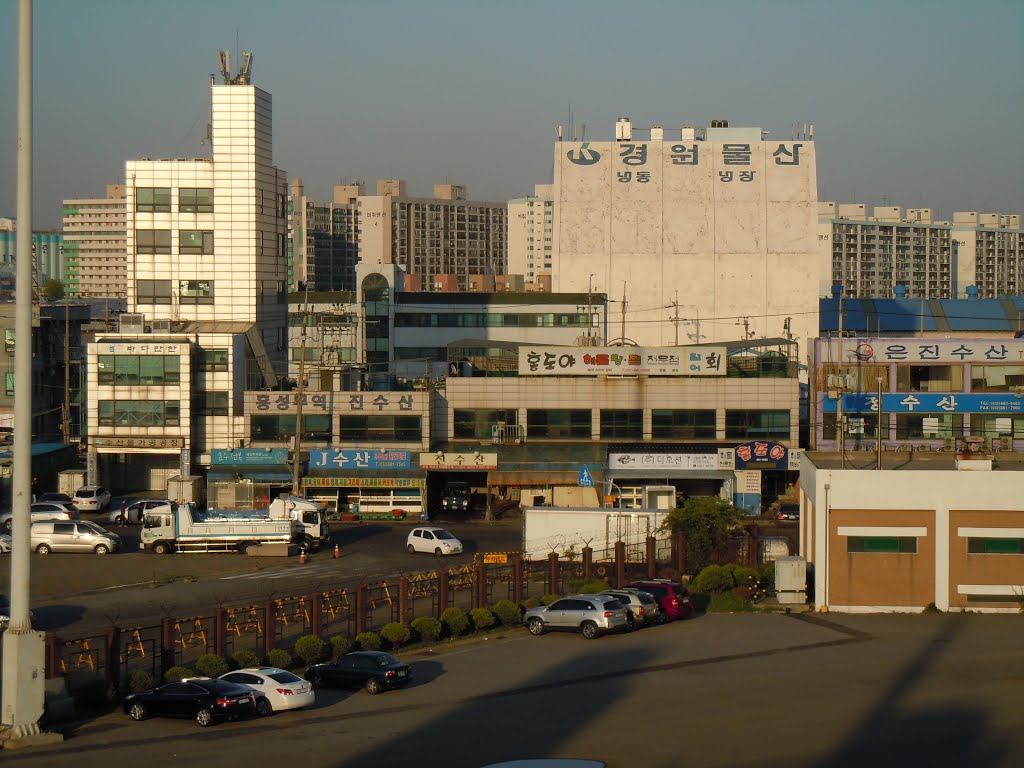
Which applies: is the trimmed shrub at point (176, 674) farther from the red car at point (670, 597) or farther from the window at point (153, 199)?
the window at point (153, 199)

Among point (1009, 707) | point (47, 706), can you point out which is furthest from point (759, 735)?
point (47, 706)

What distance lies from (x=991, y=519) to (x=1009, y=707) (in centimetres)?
1279

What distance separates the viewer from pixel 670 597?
38531 millimetres

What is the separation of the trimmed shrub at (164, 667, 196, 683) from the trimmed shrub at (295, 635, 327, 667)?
11.7ft

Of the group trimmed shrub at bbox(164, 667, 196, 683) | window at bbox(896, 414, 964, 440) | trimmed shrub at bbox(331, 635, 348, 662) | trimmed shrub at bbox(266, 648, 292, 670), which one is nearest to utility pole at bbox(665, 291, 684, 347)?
window at bbox(896, 414, 964, 440)

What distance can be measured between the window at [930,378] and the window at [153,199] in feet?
127

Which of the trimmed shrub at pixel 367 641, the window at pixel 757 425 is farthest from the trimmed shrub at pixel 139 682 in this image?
the window at pixel 757 425

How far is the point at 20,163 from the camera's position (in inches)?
903

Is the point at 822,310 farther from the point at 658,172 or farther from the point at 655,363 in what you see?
the point at 655,363

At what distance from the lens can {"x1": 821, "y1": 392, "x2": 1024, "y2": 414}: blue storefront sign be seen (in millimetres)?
64375

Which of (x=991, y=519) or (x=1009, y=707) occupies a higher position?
(x=991, y=519)

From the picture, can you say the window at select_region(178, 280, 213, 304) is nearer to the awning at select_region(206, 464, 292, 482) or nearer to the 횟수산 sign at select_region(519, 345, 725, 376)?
the awning at select_region(206, 464, 292, 482)

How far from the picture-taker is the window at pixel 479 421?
2559 inches

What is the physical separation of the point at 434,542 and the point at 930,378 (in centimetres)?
2855
